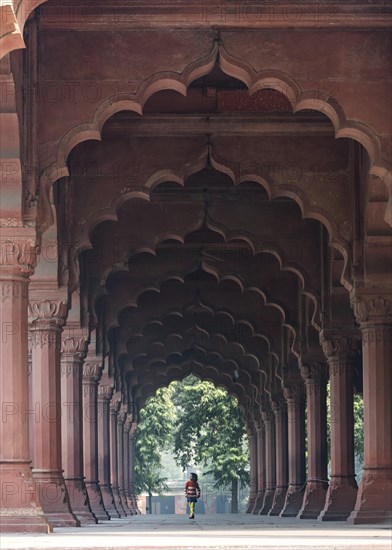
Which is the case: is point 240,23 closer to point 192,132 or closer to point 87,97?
point 87,97

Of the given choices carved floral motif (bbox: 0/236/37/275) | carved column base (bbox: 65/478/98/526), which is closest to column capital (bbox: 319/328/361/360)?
carved column base (bbox: 65/478/98/526)

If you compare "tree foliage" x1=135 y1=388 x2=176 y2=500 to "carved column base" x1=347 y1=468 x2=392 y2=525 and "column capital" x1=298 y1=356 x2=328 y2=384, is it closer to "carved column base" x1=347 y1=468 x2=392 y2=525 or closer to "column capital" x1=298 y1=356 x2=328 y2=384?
"column capital" x1=298 y1=356 x2=328 y2=384

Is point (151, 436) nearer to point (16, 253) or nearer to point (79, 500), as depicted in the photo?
point (79, 500)

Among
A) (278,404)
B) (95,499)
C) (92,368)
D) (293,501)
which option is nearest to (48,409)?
(92,368)

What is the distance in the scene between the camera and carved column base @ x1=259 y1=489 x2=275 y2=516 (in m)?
45.0

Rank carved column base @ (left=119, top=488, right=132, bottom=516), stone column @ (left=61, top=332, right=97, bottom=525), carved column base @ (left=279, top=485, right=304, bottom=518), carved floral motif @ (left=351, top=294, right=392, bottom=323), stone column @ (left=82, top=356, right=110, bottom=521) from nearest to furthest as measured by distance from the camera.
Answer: carved floral motif @ (left=351, top=294, right=392, bottom=323)
stone column @ (left=61, top=332, right=97, bottom=525)
stone column @ (left=82, top=356, right=110, bottom=521)
carved column base @ (left=279, top=485, right=304, bottom=518)
carved column base @ (left=119, top=488, right=132, bottom=516)

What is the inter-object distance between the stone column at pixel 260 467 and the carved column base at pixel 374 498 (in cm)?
2613

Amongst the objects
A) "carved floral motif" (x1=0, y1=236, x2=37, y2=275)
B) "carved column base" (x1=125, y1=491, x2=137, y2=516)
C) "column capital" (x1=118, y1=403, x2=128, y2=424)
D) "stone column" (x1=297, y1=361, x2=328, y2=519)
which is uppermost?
"carved floral motif" (x1=0, y1=236, x2=37, y2=275)

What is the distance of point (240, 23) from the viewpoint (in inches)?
710

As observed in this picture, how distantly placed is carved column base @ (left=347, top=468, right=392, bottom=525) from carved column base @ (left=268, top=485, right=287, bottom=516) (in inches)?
694

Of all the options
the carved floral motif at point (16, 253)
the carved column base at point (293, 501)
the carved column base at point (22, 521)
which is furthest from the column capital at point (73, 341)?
the carved column base at point (293, 501)

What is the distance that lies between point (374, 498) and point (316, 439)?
32.1 ft

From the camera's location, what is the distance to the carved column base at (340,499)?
86.8ft

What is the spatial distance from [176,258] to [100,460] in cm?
857
